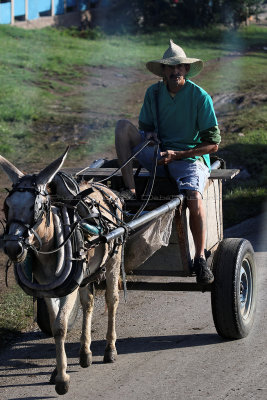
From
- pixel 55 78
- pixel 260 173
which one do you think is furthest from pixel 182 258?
pixel 55 78

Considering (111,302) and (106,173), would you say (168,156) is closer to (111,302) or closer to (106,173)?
(106,173)

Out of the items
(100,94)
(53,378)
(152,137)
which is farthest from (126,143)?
(100,94)

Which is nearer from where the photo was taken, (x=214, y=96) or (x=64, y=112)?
(x=64, y=112)

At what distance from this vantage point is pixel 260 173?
11680 mm

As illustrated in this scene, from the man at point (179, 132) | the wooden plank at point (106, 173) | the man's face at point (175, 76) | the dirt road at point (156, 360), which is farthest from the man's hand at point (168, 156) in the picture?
the dirt road at point (156, 360)

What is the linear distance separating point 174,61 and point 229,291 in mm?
1980

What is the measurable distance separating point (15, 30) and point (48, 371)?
18124 millimetres

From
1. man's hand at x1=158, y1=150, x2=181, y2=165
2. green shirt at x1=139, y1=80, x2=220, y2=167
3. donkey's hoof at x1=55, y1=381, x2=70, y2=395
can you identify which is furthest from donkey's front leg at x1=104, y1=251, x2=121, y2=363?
green shirt at x1=139, y1=80, x2=220, y2=167

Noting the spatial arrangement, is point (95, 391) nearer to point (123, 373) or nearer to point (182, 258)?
point (123, 373)

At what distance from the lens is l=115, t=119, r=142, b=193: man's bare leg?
20.9 feet

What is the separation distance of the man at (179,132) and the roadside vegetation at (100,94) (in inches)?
72.3

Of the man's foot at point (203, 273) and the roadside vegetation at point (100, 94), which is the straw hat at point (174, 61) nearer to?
the man's foot at point (203, 273)

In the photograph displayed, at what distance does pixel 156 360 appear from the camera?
5.99 metres

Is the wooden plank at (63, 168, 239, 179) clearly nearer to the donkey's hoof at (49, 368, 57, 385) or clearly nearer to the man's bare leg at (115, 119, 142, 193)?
the man's bare leg at (115, 119, 142, 193)
